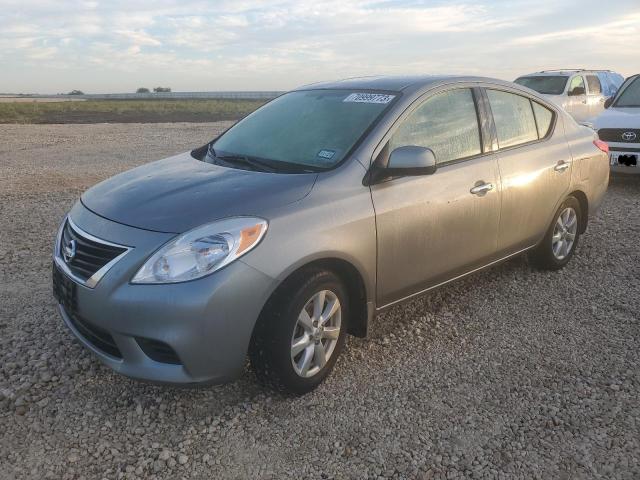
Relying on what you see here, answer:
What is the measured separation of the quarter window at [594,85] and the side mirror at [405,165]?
1403 cm

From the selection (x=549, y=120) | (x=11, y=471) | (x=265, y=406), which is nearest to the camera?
(x=11, y=471)

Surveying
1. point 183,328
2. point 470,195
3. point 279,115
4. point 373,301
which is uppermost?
point 279,115

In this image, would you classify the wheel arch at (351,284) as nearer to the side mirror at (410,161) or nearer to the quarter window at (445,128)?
the side mirror at (410,161)

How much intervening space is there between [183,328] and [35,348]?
155 centimetres

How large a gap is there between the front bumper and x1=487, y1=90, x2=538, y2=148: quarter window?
2.44 m

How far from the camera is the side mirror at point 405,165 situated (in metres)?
3.34

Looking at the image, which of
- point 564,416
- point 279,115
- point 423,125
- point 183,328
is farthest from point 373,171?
point 564,416

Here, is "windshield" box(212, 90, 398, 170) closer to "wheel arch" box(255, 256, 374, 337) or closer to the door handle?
"wheel arch" box(255, 256, 374, 337)

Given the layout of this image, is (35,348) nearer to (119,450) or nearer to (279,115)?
(119,450)

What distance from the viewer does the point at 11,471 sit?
2621 millimetres

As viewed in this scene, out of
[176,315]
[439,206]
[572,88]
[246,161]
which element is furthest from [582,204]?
[572,88]

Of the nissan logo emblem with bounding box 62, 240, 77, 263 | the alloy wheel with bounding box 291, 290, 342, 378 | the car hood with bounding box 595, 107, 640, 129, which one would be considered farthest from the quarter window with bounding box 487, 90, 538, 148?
the car hood with bounding box 595, 107, 640, 129

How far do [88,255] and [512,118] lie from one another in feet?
10.8

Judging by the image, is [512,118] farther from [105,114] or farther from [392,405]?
[105,114]
